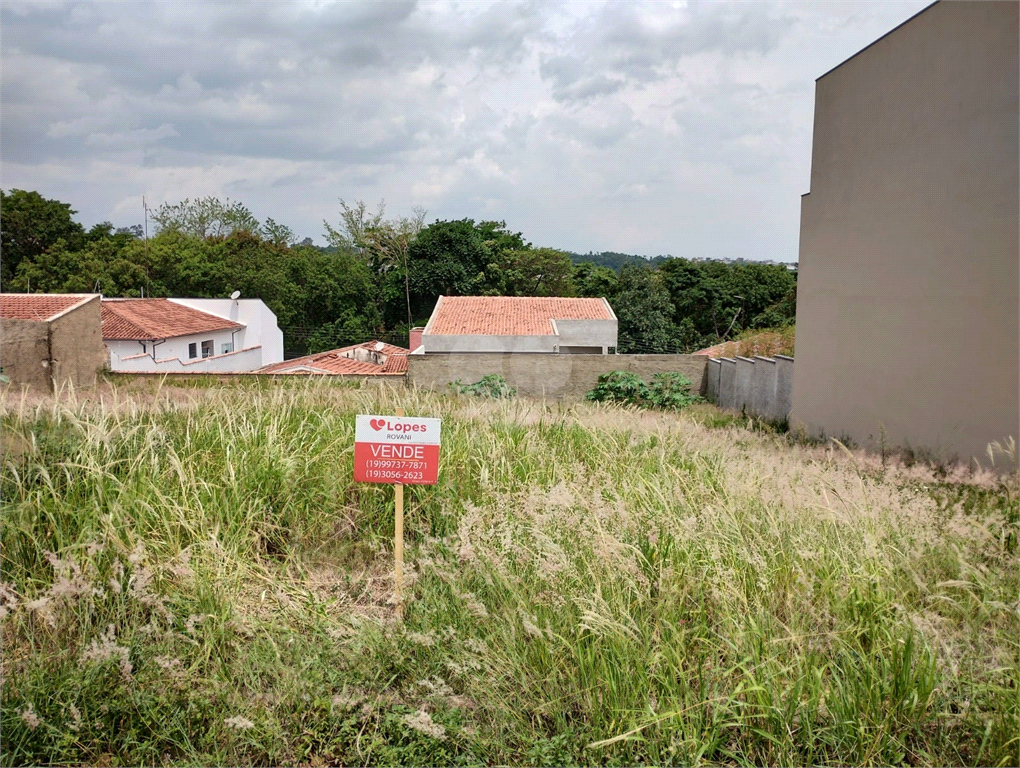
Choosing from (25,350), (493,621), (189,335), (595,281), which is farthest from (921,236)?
(595,281)

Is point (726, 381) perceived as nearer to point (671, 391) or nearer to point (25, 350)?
point (671, 391)

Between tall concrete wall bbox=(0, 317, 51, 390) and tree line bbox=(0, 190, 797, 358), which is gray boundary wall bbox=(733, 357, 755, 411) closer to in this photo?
tall concrete wall bbox=(0, 317, 51, 390)

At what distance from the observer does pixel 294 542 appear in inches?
182

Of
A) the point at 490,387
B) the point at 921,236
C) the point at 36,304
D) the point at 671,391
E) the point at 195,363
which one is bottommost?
the point at 195,363

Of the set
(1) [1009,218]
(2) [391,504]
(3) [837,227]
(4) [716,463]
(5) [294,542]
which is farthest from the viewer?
(3) [837,227]

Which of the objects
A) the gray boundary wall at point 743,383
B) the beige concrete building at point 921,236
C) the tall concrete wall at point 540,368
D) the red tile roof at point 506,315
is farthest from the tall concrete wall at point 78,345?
the beige concrete building at point 921,236

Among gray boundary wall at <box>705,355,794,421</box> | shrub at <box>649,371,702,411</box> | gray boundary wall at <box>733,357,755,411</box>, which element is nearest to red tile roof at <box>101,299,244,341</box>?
shrub at <box>649,371,702,411</box>

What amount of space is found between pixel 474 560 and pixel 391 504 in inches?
56.9

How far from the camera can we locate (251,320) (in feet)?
121

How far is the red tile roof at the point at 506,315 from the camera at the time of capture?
25469 millimetres

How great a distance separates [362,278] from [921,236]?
1568 inches

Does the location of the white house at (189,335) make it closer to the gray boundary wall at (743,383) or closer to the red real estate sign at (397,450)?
the gray boundary wall at (743,383)

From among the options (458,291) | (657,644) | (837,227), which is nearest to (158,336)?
(458,291)

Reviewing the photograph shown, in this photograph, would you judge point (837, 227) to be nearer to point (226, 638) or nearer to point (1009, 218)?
point (1009, 218)
